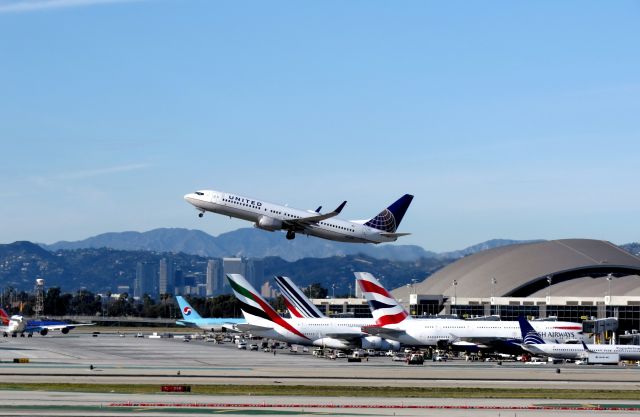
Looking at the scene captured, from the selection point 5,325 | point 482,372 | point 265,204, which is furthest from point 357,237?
point 5,325

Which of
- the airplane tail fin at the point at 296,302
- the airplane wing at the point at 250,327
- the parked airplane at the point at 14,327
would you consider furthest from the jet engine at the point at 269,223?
the parked airplane at the point at 14,327

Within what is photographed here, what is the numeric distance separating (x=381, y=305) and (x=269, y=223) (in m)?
27.6

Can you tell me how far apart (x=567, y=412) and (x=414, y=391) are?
15090 millimetres

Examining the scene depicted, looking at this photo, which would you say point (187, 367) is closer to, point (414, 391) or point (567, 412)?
point (414, 391)

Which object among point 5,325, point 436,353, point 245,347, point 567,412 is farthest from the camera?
point 5,325

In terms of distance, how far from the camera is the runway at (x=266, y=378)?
207ft

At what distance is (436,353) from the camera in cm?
12838

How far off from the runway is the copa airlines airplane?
1209 centimetres

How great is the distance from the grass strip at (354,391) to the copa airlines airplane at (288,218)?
2644 centimetres

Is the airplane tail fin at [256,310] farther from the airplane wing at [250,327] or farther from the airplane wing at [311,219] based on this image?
the airplane wing at [311,219]

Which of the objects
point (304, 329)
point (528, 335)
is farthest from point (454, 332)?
point (304, 329)

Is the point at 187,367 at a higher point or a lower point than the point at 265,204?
lower

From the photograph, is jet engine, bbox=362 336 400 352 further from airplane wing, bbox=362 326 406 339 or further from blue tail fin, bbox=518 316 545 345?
blue tail fin, bbox=518 316 545 345

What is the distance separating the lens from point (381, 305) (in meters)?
126
